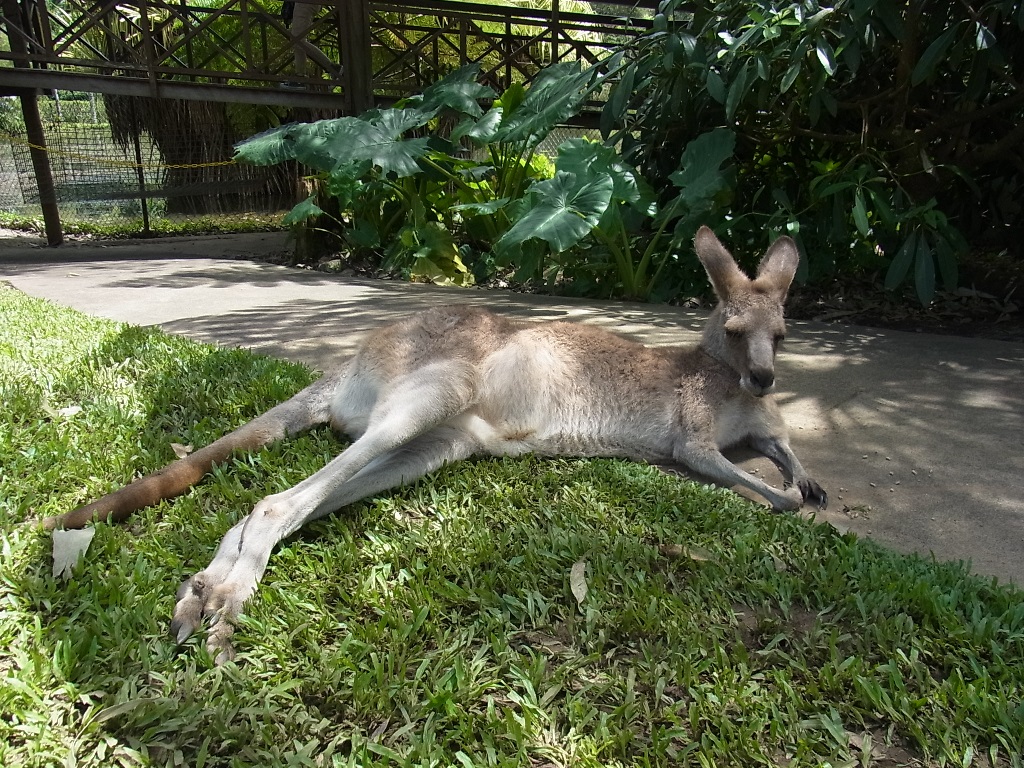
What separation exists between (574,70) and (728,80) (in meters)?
1.95

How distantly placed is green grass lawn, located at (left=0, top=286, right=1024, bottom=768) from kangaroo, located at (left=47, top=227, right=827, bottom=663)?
130mm

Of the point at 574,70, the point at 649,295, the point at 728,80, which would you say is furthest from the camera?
the point at 574,70

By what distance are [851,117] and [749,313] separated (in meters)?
4.22

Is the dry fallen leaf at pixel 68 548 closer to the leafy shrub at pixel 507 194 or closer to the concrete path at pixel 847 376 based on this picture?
the concrete path at pixel 847 376

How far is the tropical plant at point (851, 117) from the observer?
192 inches

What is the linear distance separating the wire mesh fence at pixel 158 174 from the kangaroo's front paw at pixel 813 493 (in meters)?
12.4

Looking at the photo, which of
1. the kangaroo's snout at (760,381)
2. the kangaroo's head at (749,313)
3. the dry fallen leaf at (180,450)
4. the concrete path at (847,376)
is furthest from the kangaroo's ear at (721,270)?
the dry fallen leaf at (180,450)

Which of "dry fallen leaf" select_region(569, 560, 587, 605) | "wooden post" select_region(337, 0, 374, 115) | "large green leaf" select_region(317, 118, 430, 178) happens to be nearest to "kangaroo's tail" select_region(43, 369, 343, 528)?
"dry fallen leaf" select_region(569, 560, 587, 605)

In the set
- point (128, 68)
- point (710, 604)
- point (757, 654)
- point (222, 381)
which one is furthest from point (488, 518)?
point (128, 68)

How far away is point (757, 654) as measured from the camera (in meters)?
1.74

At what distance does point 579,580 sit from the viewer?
2008 millimetres

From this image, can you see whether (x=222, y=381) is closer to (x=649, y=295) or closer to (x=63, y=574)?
(x=63, y=574)

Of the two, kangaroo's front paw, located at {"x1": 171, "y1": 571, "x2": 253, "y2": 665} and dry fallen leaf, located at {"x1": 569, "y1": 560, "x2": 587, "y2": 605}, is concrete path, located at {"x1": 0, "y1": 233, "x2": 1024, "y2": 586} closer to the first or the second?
dry fallen leaf, located at {"x1": 569, "y1": 560, "x2": 587, "y2": 605}

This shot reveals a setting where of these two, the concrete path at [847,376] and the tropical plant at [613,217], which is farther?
the tropical plant at [613,217]
